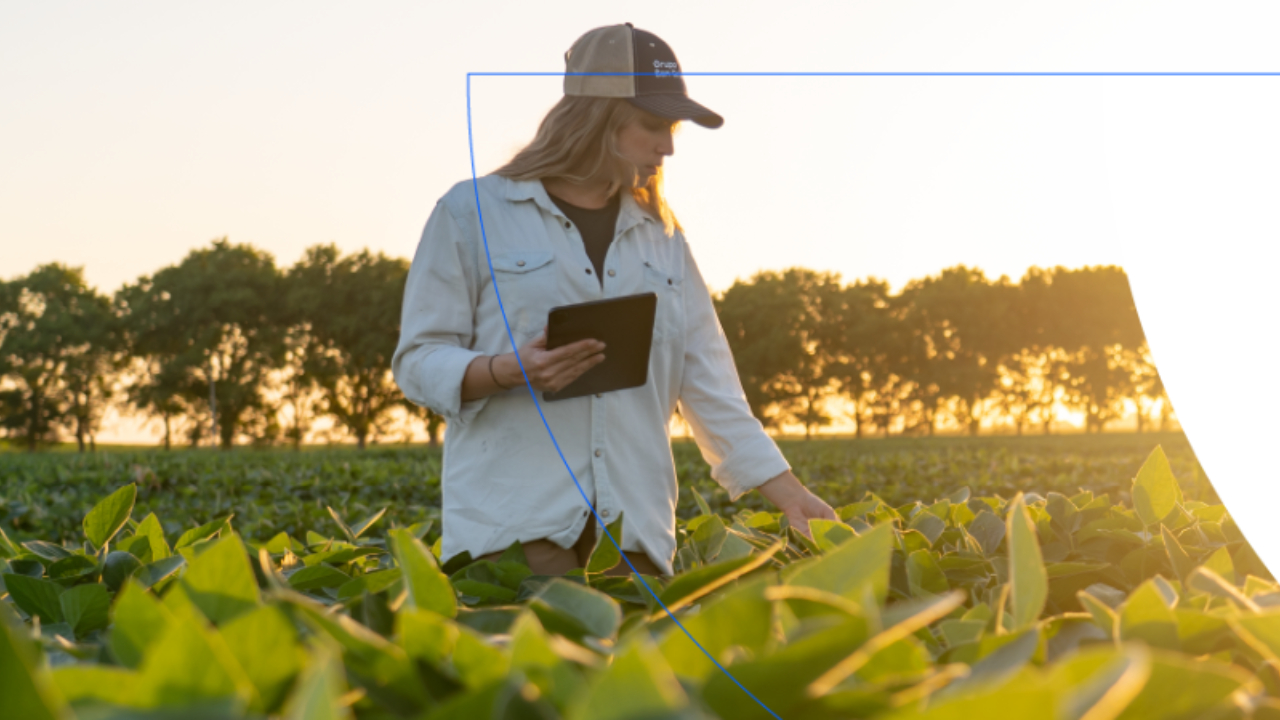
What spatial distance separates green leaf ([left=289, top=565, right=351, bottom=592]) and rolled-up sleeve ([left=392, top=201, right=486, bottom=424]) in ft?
1.48

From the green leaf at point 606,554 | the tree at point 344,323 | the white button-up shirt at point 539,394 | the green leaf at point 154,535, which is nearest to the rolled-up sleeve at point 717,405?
the white button-up shirt at point 539,394

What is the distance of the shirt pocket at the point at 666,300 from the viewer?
1.24 m

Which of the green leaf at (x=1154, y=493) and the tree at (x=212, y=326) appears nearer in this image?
the green leaf at (x=1154, y=493)

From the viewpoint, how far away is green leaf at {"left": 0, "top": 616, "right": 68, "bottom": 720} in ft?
1.67

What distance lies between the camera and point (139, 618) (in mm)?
661

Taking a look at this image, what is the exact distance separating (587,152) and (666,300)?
27 centimetres

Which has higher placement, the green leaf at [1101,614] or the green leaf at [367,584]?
the green leaf at [1101,614]

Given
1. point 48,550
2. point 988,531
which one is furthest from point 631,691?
point 48,550

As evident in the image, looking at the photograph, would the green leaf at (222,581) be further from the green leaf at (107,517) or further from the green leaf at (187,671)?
the green leaf at (107,517)

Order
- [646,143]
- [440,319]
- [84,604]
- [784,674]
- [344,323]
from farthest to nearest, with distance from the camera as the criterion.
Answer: [344,323] → [440,319] → [646,143] → [84,604] → [784,674]

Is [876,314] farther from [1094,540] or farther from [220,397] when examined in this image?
[220,397]

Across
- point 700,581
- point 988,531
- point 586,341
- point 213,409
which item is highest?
point 586,341

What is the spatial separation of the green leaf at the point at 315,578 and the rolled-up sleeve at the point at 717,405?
22.3 inches

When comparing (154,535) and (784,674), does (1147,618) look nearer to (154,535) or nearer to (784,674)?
(784,674)
